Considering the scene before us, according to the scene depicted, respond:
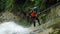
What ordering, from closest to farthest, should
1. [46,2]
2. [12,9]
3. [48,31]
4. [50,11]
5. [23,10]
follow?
[48,31]
[50,11]
[46,2]
[23,10]
[12,9]

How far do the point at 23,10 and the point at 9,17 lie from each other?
2652mm

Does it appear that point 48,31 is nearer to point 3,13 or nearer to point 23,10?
point 23,10

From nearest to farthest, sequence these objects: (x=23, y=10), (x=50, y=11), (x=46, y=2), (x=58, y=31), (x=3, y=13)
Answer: (x=58, y=31), (x=50, y=11), (x=46, y=2), (x=23, y=10), (x=3, y=13)

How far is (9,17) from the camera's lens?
2303 cm

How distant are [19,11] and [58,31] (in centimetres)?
1183

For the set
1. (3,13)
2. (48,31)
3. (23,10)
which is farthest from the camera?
(3,13)

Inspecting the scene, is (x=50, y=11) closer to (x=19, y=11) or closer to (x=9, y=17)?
(x=19, y=11)

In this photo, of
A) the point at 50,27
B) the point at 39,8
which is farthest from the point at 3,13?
the point at 50,27

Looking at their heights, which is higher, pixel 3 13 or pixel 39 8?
pixel 3 13

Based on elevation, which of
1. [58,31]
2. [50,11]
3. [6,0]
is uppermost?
[6,0]

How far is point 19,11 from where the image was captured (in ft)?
71.6

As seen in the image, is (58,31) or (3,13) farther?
(3,13)

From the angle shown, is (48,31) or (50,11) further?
(50,11)

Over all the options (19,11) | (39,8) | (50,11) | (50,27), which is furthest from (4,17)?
(50,27)
